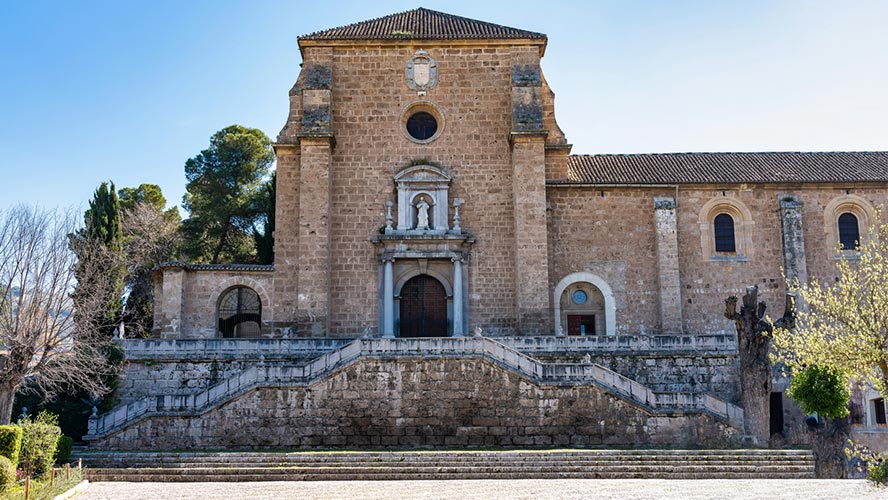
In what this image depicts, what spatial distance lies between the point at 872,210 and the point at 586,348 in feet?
43.2

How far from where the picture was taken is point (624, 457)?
19.7 metres

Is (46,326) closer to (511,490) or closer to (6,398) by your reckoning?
(6,398)

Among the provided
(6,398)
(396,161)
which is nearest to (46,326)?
(6,398)

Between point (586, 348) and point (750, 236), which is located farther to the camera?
point (750, 236)

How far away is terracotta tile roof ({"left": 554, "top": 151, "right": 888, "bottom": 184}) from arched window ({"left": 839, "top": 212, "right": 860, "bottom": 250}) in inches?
56.0

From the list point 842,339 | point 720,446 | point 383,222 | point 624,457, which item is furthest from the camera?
point 383,222

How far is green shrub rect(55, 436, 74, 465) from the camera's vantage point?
62.8 ft

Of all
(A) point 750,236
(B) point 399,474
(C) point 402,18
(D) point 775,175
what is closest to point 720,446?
(B) point 399,474

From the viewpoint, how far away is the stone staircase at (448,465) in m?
19.0

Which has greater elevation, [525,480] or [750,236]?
[750,236]

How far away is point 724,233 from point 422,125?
11586mm

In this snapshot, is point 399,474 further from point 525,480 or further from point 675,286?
point 675,286

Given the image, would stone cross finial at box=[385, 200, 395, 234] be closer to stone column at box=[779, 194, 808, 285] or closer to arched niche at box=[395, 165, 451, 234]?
arched niche at box=[395, 165, 451, 234]

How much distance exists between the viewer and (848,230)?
31.4m
